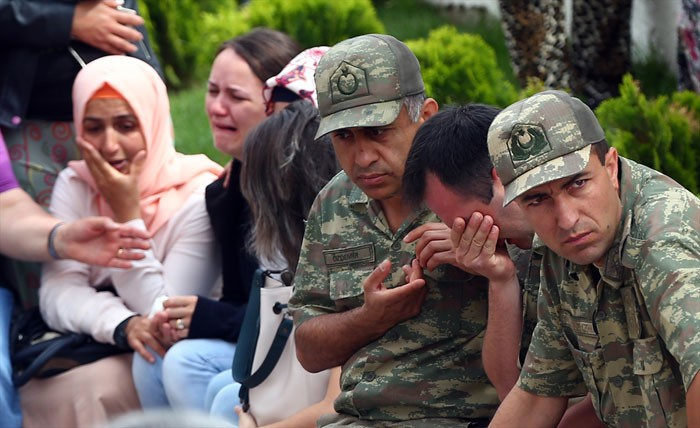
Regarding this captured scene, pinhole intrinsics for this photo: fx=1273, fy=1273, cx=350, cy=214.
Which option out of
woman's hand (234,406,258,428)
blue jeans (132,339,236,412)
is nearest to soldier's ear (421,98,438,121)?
woman's hand (234,406,258,428)

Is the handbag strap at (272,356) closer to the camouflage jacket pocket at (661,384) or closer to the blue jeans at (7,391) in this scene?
A: the blue jeans at (7,391)

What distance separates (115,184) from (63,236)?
31 cm

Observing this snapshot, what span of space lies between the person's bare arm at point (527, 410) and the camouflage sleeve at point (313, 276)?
807 mm

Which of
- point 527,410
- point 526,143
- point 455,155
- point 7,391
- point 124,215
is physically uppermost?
point 526,143

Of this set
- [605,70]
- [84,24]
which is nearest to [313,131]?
[84,24]

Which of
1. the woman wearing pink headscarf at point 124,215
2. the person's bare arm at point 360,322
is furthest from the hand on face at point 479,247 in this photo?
the woman wearing pink headscarf at point 124,215

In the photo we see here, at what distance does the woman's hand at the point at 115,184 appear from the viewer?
518cm

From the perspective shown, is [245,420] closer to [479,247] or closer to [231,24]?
[479,247]

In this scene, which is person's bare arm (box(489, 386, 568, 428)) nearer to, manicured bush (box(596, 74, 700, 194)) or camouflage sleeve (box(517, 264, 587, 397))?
camouflage sleeve (box(517, 264, 587, 397))

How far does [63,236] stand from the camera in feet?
17.2

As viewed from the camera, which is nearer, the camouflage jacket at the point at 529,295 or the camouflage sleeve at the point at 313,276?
the camouflage jacket at the point at 529,295

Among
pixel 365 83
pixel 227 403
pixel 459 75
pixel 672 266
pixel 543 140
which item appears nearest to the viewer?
pixel 672 266

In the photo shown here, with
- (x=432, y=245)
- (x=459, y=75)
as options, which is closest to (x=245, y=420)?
(x=432, y=245)

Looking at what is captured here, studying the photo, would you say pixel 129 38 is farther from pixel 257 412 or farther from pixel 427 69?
pixel 257 412
